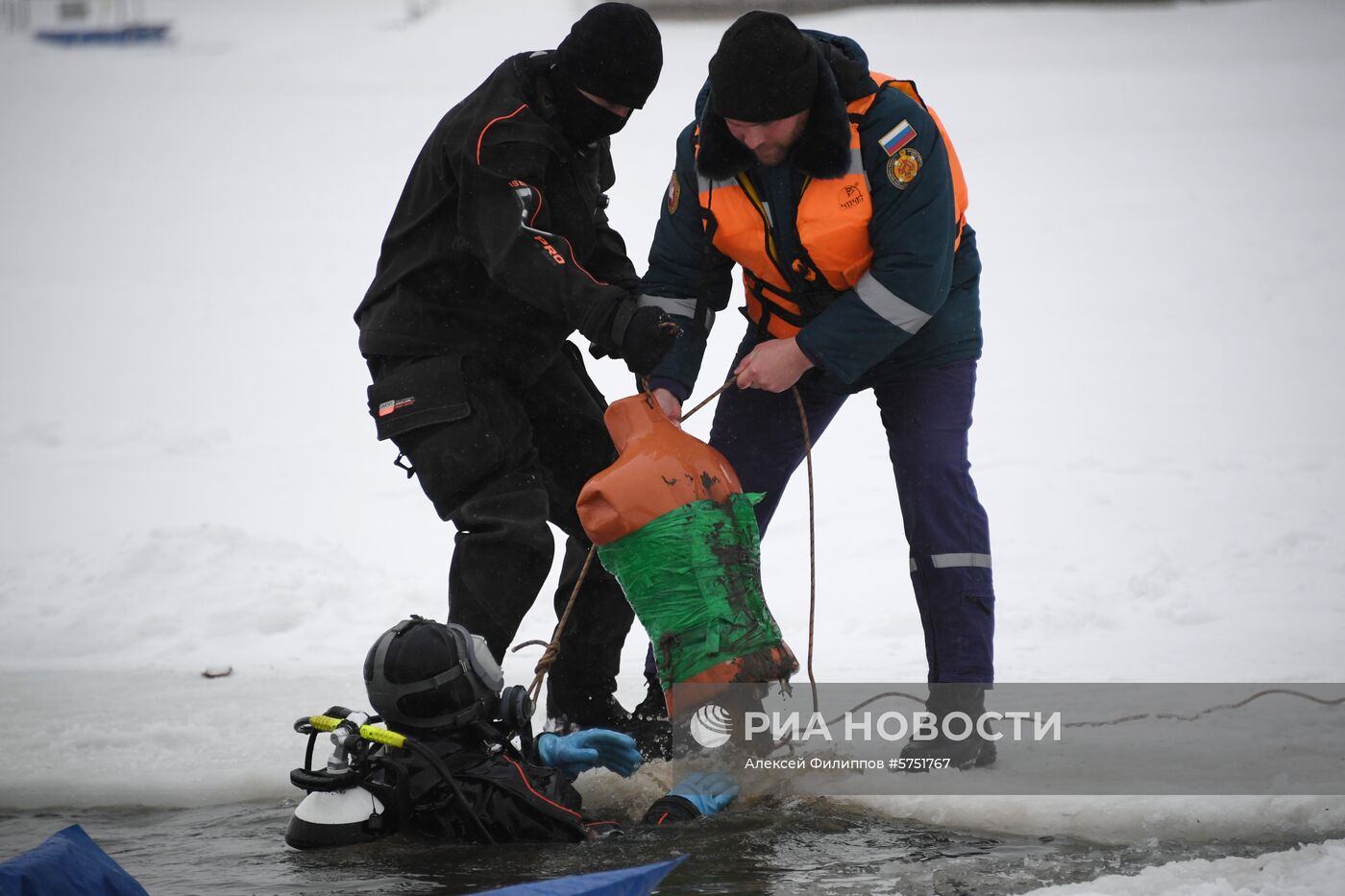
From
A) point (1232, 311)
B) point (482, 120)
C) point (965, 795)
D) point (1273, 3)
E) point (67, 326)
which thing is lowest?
point (965, 795)

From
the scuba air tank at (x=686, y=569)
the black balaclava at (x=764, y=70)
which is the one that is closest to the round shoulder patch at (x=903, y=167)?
Result: the black balaclava at (x=764, y=70)

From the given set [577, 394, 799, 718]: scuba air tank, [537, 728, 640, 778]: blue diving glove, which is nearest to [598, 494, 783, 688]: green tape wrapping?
[577, 394, 799, 718]: scuba air tank

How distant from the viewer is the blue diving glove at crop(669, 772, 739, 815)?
2.80 meters

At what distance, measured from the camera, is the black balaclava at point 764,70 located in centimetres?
272

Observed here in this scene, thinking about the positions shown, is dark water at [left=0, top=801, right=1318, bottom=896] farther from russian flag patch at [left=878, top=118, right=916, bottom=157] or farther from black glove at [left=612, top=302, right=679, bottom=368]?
russian flag patch at [left=878, top=118, right=916, bottom=157]

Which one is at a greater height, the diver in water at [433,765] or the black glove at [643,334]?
the black glove at [643,334]

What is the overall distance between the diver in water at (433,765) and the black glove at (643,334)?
675 mm

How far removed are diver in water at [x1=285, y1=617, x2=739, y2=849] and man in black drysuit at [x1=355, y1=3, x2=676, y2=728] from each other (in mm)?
407

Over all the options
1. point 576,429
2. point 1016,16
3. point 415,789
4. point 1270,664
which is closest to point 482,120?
point 576,429

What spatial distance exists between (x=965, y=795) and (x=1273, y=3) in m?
26.4

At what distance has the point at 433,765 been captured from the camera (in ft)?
8.44

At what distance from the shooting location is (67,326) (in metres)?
11.3

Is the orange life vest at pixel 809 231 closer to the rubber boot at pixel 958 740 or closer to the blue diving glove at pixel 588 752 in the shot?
the rubber boot at pixel 958 740

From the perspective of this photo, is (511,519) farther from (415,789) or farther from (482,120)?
(482,120)
